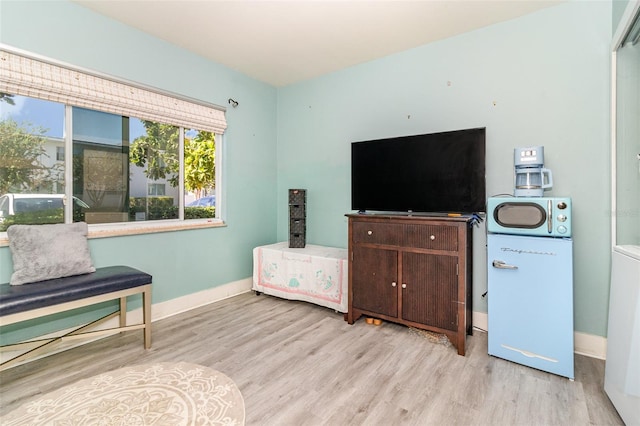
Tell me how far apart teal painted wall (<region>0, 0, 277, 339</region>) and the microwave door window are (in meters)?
2.71

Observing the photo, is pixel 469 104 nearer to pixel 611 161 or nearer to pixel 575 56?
pixel 575 56

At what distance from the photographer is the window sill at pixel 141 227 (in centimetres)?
247

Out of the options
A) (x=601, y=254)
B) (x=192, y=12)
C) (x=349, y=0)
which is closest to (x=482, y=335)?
(x=601, y=254)

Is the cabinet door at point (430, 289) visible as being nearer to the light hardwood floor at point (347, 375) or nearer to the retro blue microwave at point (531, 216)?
the light hardwood floor at point (347, 375)

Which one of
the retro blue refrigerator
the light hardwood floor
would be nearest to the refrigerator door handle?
the retro blue refrigerator

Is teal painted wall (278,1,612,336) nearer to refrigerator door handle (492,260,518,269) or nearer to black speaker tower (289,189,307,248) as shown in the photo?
black speaker tower (289,189,307,248)

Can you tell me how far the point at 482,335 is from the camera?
101 inches

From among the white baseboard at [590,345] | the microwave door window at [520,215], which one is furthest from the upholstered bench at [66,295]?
the white baseboard at [590,345]

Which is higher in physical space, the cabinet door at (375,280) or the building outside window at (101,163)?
the building outside window at (101,163)

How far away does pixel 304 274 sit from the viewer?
10.5ft

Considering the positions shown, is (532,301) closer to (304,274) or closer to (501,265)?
(501,265)

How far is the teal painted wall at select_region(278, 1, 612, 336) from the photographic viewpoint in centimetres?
223

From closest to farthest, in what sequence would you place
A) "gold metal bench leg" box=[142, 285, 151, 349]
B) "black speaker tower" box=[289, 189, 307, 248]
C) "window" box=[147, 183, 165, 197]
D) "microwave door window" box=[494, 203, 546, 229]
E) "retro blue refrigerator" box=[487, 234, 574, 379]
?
"retro blue refrigerator" box=[487, 234, 574, 379] → "microwave door window" box=[494, 203, 546, 229] → "gold metal bench leg" box=[142, 285, 151, 349] → "window" box=[147, 183, 165, 197] → "black speaker tower" box=[289, 189, 307, 248]

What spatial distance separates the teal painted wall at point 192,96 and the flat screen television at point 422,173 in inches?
56.8
